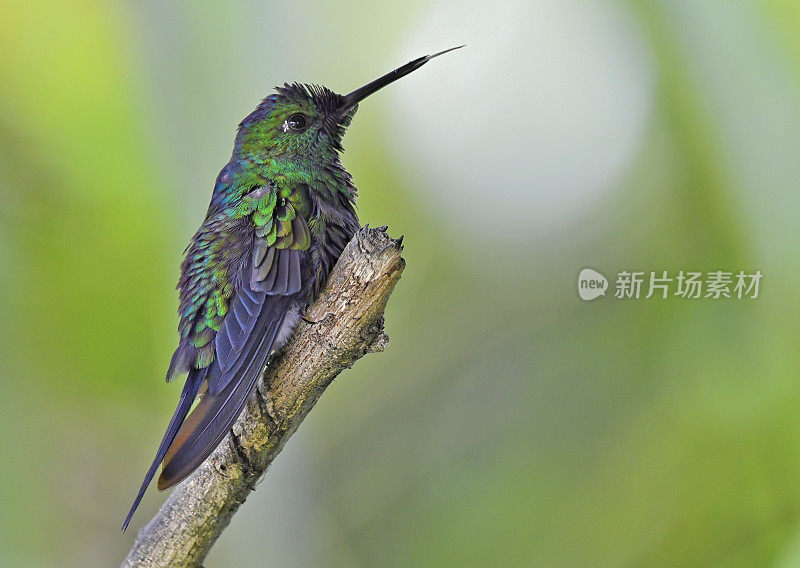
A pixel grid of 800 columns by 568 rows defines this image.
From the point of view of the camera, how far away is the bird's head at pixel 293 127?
159 centimetres

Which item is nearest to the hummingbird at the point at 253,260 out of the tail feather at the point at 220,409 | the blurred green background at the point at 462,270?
the tail feather at the point at 220,409

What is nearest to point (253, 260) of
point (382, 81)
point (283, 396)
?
point (283, 396)

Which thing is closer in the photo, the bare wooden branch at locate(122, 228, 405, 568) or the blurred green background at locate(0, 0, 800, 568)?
the bare wooden branch at locate(122, 228, 405, 568)

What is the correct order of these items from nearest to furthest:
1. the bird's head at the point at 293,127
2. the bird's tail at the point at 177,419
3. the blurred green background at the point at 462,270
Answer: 1. the bird's tail at the point at 177,419
2. the bird's head at the point at 293,127
3. the blurred green background at the point at 462,270

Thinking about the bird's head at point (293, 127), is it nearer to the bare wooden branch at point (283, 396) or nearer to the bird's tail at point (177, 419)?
the bare wooden branch at point (283, 396)

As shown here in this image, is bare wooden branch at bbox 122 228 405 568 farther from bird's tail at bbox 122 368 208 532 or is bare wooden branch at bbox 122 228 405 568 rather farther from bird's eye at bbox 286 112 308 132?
bird's eye at bbox 286 112 308 132

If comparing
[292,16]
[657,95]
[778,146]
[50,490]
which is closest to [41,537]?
[50,490]

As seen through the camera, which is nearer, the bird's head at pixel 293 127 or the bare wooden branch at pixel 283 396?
the bare wooden branch at pixel 283 396

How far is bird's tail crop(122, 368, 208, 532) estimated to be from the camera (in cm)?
126

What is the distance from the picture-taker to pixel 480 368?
241 cm

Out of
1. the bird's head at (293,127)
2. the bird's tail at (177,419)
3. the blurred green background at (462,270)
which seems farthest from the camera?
the blurred green background at (462,270)

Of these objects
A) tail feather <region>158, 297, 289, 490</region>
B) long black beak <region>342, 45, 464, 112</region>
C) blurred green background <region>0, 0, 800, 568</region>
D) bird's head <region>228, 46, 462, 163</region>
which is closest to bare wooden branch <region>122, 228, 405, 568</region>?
tail feather <region>158, 297, 289, 490</region>

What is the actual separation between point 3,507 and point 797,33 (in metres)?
2.84

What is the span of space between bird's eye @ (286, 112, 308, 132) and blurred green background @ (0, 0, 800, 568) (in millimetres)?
695
